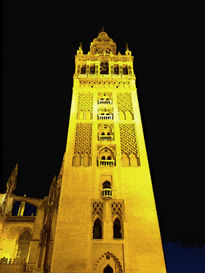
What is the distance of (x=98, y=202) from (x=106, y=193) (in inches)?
26.3

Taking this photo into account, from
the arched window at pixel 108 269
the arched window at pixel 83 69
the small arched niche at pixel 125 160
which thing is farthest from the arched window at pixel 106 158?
the arched window at pixel 83 69

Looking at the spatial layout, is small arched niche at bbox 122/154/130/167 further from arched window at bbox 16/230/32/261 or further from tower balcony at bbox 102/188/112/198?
arched window at bbox 16/230/32/261

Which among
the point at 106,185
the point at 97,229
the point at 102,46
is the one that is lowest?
the point at 97,229

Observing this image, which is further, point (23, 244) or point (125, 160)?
point (23, 244)

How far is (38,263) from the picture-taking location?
14.6 metres

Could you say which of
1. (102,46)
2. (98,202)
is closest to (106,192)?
(98,202)

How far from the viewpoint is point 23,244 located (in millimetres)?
19953

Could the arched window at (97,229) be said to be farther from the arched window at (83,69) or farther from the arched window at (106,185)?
the arched window at (83,69)

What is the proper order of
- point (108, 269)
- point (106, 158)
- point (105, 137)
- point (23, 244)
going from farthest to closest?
point (23, 244) < point (105, 137) < point (106, 158) < point (108, 269)

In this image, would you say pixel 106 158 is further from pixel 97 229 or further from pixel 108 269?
pixel 108 269

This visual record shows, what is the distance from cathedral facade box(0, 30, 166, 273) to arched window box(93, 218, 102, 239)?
50 mm

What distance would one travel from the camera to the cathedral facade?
11.6 meters

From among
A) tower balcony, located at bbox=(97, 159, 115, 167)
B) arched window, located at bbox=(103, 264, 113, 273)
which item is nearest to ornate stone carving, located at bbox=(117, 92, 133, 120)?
tower balcony, located at bbox=(97, 159, 115, 167)

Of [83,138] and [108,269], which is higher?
[83,138]
